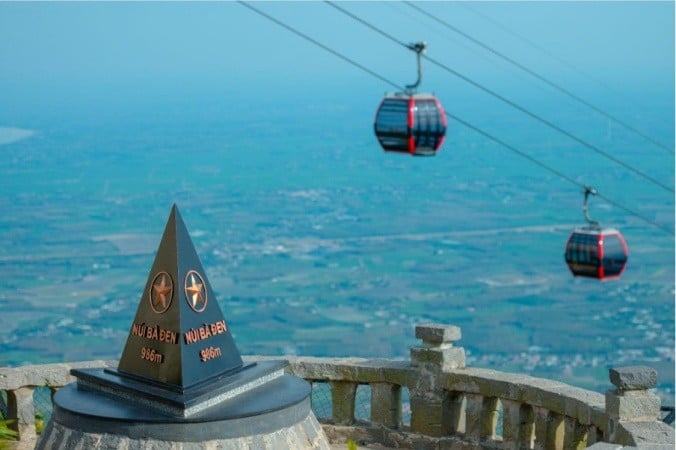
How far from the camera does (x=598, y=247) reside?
17.2 metres

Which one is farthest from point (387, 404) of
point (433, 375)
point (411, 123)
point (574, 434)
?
point (411, 123)

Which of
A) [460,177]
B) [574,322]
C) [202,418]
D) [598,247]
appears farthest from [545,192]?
[202,418]

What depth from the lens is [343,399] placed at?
12555 millimetres

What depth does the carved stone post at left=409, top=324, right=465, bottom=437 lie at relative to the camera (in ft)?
39.7

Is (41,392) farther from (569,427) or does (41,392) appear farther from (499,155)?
(499,155)

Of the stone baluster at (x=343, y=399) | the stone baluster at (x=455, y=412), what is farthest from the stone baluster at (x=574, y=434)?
the stone baluster at (x=343, y=399)

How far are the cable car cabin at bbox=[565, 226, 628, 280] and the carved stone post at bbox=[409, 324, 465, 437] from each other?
5483 millimetres

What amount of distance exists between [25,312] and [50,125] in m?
41.5

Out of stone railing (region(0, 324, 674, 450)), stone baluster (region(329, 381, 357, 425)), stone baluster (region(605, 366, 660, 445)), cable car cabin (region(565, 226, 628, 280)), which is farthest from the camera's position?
cable car cabin (region(565, 226, 628, 280))

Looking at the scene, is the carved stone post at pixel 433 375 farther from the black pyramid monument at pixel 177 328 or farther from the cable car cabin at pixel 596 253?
the cable car cabin at pixel 596 253

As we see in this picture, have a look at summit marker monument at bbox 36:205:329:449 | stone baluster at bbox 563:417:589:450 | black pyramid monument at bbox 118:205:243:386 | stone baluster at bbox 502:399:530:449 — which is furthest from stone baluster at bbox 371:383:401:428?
black pyramid monument at bbox 118:205:243:386

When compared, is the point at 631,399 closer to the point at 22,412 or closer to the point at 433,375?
the point at 433,375

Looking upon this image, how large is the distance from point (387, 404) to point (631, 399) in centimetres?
268

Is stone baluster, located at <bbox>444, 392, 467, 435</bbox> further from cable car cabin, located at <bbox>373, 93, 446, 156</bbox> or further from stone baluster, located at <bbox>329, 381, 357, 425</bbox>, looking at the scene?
cable car cabin, located at <bbox>373, 93, 446, 156</bbox>
